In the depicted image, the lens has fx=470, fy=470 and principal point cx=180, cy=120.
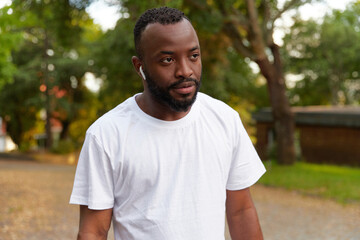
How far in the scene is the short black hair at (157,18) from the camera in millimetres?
1767

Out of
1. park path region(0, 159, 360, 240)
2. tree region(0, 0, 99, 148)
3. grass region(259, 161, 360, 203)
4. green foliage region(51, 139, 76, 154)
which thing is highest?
tree region(0, 0, 99, 148)

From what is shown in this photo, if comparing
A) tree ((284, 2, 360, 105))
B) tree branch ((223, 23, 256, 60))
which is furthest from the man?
tree ((284, 2, 360, 105))

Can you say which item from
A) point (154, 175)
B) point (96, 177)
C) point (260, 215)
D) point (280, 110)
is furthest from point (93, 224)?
point (280, 110)

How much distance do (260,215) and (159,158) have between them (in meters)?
9.19

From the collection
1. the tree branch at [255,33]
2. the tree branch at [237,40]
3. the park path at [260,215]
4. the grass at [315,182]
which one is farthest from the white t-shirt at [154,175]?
the tree branch at [237,40]

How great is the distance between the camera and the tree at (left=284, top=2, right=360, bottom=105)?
34.2m

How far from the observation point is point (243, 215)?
199 centimetres

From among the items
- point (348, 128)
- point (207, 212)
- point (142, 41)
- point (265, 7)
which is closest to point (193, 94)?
point (142, 41)

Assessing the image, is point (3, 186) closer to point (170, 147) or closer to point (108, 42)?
point (108, 42)

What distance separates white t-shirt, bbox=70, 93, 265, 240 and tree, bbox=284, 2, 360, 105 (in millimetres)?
31699

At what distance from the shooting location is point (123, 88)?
74.1 feet

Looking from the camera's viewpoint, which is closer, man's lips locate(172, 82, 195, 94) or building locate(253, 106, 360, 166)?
man's lips locate(172, 82, 195, 94)

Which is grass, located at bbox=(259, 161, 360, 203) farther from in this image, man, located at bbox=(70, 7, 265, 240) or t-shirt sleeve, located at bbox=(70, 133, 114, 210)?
t-shirt sleeve, located at bbox=(70, 133, 114, 210)

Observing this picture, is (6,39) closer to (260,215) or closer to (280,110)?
(280,110)
